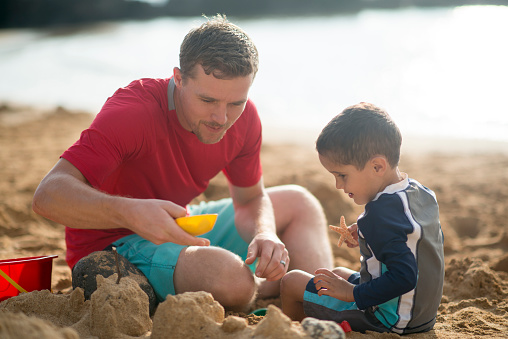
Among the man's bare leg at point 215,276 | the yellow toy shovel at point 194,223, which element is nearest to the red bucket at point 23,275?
the man's bare leg at point 215,276

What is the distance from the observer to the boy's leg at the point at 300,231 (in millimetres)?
2742

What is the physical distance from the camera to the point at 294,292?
7.50 feet

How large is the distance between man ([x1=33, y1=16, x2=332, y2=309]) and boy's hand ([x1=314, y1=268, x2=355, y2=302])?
242mm

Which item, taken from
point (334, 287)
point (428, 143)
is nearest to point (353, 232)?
point (334, 287)

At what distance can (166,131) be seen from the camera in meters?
2.50

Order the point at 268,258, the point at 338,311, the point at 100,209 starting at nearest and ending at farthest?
the point at 100,209 → the point at 338,311 → the point at 268,258

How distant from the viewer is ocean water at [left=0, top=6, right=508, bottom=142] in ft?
24.4

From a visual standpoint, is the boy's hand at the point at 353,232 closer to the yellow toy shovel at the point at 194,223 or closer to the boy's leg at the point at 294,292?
the boy's leg at the point at 294,292

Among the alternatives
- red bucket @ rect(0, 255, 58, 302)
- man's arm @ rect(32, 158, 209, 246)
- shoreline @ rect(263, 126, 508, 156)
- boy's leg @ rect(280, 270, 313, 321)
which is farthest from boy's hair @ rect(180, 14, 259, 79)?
shoreline @ rect(263, 126, 508, 156)

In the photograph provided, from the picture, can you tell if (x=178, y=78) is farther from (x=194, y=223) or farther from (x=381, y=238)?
(x=381, y=238)

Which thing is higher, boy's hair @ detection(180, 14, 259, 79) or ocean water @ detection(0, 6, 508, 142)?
boy's hair @ detection(180, 14, 259, 79)

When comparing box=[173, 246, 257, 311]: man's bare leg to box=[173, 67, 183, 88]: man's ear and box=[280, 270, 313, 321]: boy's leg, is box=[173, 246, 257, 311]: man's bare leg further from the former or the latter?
box=[173, 67, 183, 88]: man's ear

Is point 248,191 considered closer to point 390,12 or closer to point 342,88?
point 342,88

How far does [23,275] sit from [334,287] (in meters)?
1.41
